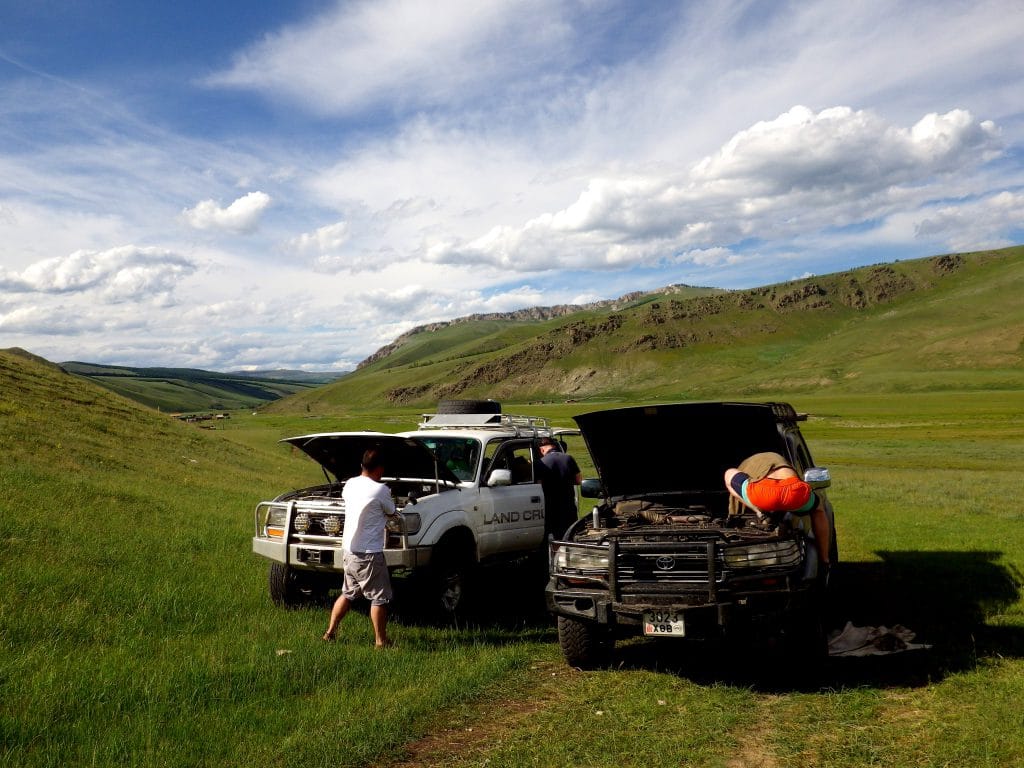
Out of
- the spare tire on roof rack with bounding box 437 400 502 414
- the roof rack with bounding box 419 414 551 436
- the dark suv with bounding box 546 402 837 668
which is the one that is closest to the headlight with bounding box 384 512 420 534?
the dark suv with bounding box 546 402 837 668

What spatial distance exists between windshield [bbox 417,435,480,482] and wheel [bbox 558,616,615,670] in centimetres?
304

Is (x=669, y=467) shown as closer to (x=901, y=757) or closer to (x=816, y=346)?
(x=901, y=757)

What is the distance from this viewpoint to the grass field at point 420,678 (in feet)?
16.9

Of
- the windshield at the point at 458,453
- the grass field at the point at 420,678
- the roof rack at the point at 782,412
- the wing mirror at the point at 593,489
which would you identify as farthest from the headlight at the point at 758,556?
the windshield at the point at 458,453

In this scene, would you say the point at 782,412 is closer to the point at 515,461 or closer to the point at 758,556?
the point at 758,556

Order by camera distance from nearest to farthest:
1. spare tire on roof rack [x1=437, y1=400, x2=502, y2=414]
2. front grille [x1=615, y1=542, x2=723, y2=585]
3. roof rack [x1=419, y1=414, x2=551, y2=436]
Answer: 1. front grille [x1=615, y1=542, x2=723, y2=585]
2. roof rack [x1=419, y1=414, x2=551, y2=436]
3. spare tire on roof rack [x1=437, y1=400, x2=502, y2=414]

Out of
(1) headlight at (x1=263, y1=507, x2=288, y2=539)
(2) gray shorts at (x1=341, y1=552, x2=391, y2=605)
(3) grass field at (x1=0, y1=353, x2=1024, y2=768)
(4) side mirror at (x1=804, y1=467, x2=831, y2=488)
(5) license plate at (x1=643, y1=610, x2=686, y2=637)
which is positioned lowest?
(3) grass field at (x1=0, y1=353, x2=1024, y2=768)

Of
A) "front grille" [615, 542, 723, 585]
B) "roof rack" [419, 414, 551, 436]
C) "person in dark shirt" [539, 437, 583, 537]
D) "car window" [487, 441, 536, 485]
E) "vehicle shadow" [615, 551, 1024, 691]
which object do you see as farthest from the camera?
"roof rack" [419, 414, 551, 436]

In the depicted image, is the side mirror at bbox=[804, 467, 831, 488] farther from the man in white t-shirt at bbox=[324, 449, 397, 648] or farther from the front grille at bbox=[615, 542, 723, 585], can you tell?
the man in white t-shirt at bbox=[324, 449, 397, 648]

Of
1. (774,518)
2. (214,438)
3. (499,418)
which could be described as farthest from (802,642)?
(214,438)

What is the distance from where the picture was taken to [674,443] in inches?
362

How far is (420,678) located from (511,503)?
362 cm

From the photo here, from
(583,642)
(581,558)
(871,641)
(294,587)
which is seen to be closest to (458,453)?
(294,587)

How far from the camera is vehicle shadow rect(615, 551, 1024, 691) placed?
22.2 feet
